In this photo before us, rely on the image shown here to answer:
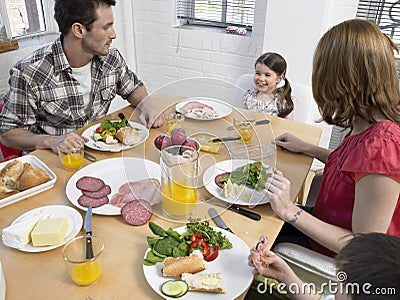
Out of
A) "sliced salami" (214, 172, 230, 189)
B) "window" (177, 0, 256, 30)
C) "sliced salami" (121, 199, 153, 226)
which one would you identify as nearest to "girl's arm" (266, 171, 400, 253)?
"sliced salami" (214, 172, 230, 189)

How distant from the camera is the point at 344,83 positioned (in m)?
1.09

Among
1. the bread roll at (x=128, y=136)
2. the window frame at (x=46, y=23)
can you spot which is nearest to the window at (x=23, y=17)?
the window frame at (x=46, y=23)

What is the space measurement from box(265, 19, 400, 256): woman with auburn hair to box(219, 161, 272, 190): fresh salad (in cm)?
6

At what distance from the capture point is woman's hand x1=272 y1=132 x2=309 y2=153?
1.50 metres

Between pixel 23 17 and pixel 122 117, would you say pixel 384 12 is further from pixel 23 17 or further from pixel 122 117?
pixel 23 17

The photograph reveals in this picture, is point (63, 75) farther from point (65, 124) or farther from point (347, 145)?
point (347, 145)

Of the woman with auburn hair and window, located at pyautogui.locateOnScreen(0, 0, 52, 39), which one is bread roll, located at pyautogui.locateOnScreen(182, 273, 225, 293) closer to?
the woman with auburn hair

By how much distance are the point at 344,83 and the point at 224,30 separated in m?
1.98

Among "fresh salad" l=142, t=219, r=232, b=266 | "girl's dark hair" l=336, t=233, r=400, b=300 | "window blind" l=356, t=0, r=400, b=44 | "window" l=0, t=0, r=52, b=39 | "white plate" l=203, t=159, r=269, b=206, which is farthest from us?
"window blind" l=356, t=0, r=400, b=44

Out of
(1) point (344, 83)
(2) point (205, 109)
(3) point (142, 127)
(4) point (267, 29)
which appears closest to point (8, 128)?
(3) point (142, 127)

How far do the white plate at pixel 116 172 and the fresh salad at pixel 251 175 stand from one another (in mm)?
250

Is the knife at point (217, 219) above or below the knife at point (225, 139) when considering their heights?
below

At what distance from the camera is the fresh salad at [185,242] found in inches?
36.5

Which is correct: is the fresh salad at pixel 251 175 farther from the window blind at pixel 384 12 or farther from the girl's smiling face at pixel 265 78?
the window blind at pixel 384 12
